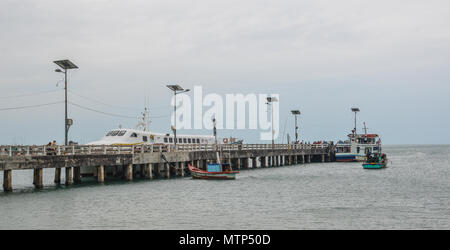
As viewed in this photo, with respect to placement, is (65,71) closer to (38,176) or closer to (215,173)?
(38,176)

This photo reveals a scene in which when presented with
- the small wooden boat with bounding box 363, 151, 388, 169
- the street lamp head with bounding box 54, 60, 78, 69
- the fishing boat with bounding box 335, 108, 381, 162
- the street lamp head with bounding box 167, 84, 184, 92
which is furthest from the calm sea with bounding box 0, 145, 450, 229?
the fishing boat with bounding box 335, 108, 381, 162

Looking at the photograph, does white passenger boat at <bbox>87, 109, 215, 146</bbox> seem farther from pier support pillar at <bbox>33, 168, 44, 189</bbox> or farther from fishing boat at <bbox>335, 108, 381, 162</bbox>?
fishing boat at <bbox>335, 108, 381, 162</bbox>

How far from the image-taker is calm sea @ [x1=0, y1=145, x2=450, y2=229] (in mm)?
25125

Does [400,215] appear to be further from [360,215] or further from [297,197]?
[297,197]

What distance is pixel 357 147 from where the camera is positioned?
9000 centimetres

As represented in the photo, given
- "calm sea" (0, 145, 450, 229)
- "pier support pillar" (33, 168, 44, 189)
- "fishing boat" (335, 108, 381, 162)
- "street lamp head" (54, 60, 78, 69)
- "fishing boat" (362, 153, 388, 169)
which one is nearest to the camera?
"calm sea" (0, 145, 450, 229)

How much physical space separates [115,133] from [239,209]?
3069 centimetres

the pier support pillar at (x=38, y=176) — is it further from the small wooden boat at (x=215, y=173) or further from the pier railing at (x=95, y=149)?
the small wooden boat at (x=215, y=173)

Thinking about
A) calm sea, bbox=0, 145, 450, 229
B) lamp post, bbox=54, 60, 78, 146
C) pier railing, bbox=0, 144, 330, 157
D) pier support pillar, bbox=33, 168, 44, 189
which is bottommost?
calm sea, bbox=0, 145, 450, 229

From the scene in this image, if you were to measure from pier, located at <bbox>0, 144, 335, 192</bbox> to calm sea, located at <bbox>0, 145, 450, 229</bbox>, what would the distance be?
197 centimetres

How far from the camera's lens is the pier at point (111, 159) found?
3681 centimetres

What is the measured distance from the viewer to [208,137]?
251 ft

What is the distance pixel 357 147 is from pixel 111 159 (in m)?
57.4
